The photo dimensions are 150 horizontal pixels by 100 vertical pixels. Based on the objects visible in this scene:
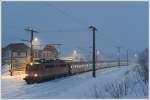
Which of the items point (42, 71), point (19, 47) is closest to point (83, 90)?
point (42, 71)

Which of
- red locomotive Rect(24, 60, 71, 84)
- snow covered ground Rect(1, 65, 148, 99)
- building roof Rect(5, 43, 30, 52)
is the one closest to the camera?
snow covered ground Rect(1, 65, 148, 99)

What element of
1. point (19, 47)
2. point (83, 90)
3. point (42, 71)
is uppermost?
point (19, 47)

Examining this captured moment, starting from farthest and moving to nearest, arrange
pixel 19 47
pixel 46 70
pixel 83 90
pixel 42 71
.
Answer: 1. pixel 19 47
2. pixel 46 70
3. pixel 42 71
4. pixel 83 90

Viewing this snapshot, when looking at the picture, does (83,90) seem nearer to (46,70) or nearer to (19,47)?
(46,70)

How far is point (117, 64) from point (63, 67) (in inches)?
2163

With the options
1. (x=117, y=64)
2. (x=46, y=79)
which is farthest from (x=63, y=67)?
(x=117, y=64)

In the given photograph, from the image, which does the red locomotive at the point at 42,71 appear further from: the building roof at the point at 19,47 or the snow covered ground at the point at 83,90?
the building roof at the point at 19,47

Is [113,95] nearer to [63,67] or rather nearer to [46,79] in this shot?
[46,79]

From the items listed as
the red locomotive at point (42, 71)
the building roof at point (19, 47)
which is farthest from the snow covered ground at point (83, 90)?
the building roof at point (19, 47)

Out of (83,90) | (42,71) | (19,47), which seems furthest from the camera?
(19,47)

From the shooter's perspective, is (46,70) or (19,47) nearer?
(46,70)

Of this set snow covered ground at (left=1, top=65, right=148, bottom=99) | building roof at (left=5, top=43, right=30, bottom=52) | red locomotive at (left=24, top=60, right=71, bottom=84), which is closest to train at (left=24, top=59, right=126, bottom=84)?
red locomotive at (left=24, top=60, right=71, bottom=84)

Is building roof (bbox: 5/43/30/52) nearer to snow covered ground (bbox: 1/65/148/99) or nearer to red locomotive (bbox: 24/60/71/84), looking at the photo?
red locomotive (bbox: 24/60/71/84)

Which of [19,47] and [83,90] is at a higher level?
[19,47]
